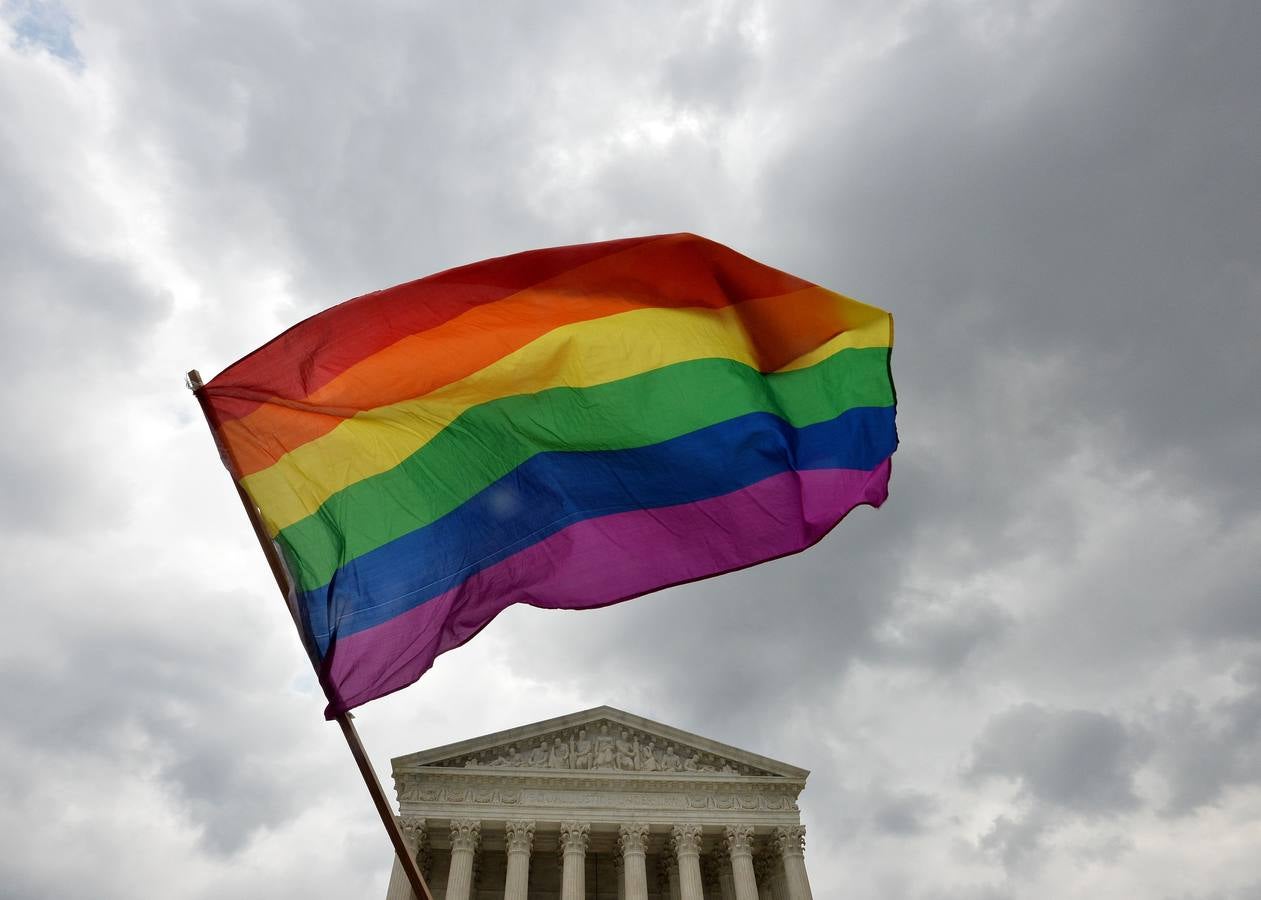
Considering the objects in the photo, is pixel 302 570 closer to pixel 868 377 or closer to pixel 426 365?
pixel 426 365

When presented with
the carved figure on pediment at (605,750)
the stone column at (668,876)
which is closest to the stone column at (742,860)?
the stone column at (668,876)

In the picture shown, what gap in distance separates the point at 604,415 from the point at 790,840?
115 ft

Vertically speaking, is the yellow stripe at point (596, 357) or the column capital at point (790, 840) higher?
the column capital at point (790, 840)

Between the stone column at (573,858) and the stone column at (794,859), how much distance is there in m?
9.07

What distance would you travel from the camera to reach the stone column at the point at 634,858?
35725 millimetres

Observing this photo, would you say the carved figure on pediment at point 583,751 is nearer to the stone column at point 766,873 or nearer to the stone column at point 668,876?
the stone column at point 668,876

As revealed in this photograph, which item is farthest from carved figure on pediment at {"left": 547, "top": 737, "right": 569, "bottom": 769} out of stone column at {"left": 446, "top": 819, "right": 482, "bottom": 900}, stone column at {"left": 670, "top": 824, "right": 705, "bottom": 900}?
stone column at {"left": 670, "top": 824, "right": 705, "bottom": 900}

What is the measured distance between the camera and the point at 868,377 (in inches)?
382

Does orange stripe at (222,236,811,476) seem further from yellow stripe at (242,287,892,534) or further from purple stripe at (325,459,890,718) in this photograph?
purple stripe at (325,459,890,718)

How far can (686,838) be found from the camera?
3750 centimetres

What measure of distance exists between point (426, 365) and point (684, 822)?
34.1 meters

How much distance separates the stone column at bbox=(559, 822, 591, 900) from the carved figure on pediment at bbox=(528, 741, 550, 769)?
2.88 metres

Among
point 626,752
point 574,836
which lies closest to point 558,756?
point 626,752

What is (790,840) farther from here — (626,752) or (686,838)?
(626,752)
